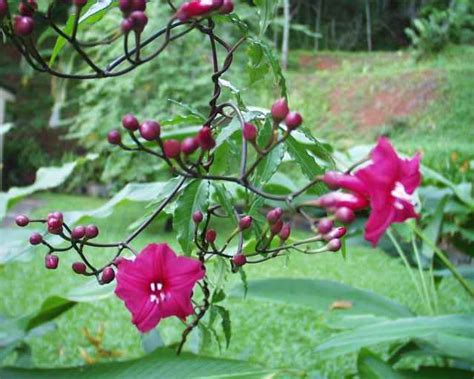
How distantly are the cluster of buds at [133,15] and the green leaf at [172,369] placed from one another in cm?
51

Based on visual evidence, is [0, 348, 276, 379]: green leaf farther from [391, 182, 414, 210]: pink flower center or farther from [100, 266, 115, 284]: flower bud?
[391, 182, 414, 210]: pink flower center

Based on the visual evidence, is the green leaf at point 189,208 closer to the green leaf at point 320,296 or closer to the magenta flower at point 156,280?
the magenta flower at point 156,280

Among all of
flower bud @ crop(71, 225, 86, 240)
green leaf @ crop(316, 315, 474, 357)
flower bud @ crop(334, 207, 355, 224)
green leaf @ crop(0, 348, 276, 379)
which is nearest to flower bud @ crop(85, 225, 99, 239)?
flower bud @ crop(71, 225, 86, 240)

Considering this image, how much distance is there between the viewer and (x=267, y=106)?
7.24m

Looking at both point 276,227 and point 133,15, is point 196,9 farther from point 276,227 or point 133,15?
point 276,227

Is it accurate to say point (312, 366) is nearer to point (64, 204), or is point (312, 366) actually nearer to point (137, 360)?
point (137, 360)

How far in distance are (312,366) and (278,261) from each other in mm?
2195

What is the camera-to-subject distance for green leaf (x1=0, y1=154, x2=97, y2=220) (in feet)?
4.68

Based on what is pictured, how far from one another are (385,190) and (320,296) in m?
0.95

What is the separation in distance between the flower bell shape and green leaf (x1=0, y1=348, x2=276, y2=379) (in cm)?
46

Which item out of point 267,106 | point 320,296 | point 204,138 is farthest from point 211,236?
point 267,106

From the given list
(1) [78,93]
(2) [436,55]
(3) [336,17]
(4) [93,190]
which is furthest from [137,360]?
(3) [336,17]

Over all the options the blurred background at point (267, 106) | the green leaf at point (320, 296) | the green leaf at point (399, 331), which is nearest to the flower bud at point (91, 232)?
the green leaf at point (399, 331)

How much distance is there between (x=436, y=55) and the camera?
9.01 metres
